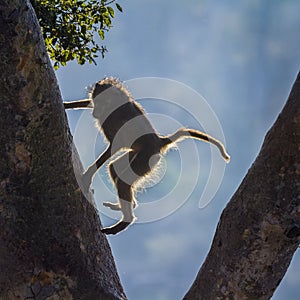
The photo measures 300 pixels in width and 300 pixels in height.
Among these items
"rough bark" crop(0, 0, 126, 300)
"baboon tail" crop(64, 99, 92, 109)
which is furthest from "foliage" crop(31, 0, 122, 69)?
"rough bark" crop(0, 0, 126, 300)

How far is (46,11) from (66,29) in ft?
1.19

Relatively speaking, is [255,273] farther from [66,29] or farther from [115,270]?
[66,29]

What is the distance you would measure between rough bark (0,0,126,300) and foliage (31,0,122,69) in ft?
9.00

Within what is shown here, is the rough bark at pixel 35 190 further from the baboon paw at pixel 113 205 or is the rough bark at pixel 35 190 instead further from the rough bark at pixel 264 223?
the baboon paw at pixel 113 205

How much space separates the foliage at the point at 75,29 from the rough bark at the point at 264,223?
11.3 feet

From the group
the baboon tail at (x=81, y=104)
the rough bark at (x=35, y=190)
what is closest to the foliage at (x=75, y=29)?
the baboon tail at (x=81, y=104)

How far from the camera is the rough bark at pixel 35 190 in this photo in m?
2.58

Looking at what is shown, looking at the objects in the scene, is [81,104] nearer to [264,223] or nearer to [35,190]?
[35,190]

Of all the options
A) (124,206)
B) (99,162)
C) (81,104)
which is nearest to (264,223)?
(99,162)

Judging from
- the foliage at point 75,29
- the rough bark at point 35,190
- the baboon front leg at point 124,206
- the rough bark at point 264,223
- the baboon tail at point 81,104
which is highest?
the foliage at point 75,29

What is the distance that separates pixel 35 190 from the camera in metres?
2.68

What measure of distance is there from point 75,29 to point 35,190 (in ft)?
10.6

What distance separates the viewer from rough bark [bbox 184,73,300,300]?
7.59 feet

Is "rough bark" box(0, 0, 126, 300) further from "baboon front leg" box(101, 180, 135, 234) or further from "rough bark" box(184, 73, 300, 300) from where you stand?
"baboon front leg" box(101, 180, 135, 234)
